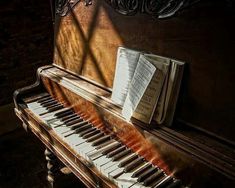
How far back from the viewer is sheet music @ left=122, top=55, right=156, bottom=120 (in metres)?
1.58

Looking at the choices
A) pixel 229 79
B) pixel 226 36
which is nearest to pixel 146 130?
pixel 229 79

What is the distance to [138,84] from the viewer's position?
1658mm

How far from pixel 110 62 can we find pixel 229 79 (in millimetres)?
955

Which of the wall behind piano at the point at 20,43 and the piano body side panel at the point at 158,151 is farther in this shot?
the wall behind piano at the point at 20,43

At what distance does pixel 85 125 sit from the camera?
2145 mm

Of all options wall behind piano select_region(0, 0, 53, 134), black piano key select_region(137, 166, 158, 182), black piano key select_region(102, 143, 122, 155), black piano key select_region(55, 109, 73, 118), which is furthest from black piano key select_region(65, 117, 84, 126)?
wall behind piano select_region(0, 0, 53, 134)

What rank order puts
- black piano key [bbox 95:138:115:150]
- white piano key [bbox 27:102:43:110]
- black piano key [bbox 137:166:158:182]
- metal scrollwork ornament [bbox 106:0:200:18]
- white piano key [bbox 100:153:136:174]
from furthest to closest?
white piano key [bbox 27:102:43:110]
black piano key [bbox 95:138:115:150]
white piano key [bbox 100:153:136:174]
black piano key [bbox 137:166:158:182]
metal scrollwork ornament [bbox 106:0:200:18]

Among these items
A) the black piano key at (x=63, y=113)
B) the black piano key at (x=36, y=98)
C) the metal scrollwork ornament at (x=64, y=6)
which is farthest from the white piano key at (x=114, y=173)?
the metal scrollwork ornament at (x=64, y=6)

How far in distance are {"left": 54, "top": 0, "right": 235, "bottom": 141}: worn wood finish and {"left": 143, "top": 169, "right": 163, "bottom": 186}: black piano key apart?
0.34 meters

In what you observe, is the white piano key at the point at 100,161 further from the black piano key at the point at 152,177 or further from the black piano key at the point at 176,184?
the black piano key at the point at 176,184

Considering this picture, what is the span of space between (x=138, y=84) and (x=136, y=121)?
23 centimetres

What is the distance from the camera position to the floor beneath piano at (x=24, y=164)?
3119 millimetres

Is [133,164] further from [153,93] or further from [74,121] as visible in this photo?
[74,121]

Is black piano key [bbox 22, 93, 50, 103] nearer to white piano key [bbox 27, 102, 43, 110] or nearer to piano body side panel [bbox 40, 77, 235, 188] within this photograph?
white piano key [bbox 27, 102, 43, 110]
